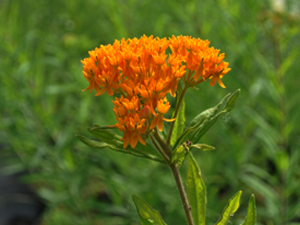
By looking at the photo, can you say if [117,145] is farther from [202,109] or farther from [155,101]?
[202,109]

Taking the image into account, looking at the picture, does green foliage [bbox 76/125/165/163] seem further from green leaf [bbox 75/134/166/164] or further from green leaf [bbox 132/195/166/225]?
green leaf [bbox 132/195/166/225]

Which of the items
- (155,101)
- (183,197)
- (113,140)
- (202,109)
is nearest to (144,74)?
(155,101)

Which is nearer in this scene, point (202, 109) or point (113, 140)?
point (113, 140)

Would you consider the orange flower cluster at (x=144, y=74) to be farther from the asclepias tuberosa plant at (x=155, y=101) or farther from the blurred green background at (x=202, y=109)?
the blurred green background at (x=202, y=109)

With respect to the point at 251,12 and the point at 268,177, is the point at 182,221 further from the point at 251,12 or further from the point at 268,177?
the point at 251,12

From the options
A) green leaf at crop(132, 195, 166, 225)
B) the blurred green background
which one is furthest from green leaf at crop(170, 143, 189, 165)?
the blurred green background

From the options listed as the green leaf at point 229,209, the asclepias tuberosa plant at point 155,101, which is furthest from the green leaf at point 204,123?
the green leaf at point 229,209

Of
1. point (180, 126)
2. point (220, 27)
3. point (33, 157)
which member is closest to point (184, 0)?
point (220, 27)

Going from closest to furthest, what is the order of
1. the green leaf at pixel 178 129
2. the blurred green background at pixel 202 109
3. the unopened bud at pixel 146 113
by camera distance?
1. the unopened bud at pixel 146 113
2. the green leaf at pixel 178 129
3. the blurred green background at pixel 202 109
